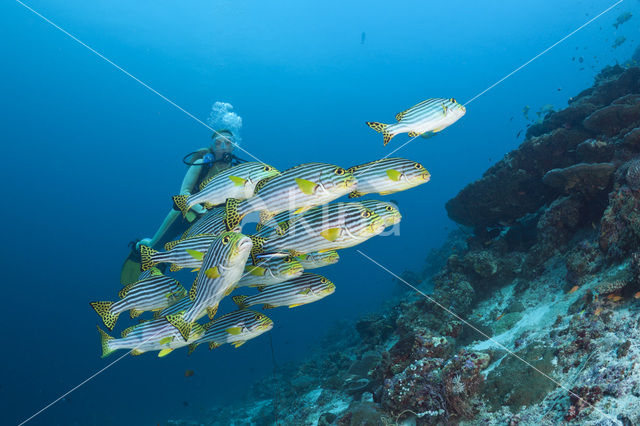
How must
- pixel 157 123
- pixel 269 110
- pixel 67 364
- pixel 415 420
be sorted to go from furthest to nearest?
pixel 269 110 < pixel 157 123 < pixel 67 364 < pixel 415 420

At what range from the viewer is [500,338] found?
498cm

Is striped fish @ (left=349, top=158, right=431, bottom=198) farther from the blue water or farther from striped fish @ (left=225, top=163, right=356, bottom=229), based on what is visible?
the blue water

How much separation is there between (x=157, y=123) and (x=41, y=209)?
42.8 metres

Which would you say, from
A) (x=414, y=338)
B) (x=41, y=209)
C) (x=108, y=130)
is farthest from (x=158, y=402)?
(x=108, y=130)

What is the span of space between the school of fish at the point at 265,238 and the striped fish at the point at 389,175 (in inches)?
0.5

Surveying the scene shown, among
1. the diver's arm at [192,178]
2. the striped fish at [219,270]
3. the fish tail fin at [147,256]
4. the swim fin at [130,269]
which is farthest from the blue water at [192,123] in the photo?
the striped fish at [219,270]

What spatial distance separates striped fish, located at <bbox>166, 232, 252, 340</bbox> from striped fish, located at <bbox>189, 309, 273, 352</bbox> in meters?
0.98

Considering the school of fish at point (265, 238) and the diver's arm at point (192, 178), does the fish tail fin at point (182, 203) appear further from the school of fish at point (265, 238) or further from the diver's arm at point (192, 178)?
the diver's arm at point (192, 178)

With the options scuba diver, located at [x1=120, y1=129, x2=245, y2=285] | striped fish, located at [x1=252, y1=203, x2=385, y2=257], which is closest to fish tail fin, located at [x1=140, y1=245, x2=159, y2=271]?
striped fish, located at [x1=252, y1=203, x2=385, y2=257]

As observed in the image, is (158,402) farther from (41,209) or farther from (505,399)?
(41,209)

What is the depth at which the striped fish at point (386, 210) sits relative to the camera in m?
3.76

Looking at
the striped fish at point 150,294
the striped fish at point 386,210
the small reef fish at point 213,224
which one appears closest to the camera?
the striped fish at point 386,210

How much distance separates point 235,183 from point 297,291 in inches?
65.6

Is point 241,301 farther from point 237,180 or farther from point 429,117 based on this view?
point 429,117
